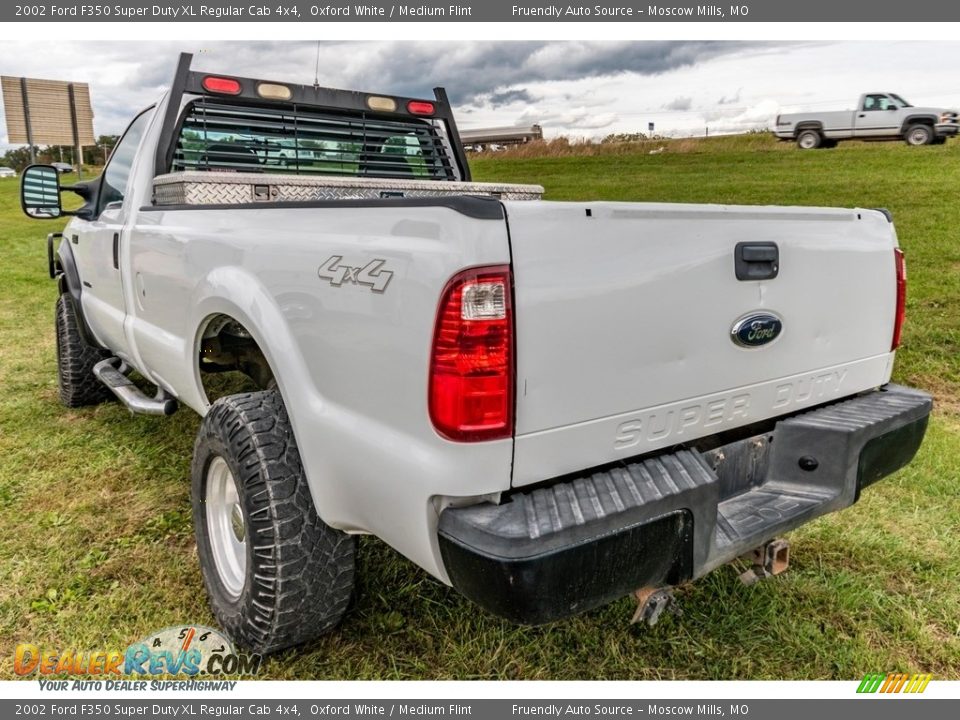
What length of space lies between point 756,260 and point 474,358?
0.95 metres

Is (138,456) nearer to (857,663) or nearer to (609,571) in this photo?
(609,571)

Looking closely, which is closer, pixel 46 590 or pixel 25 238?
pixel 46 590

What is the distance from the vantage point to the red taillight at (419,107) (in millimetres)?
4426

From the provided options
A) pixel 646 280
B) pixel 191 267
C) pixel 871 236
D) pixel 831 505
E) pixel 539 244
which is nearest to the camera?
pixel 539 244

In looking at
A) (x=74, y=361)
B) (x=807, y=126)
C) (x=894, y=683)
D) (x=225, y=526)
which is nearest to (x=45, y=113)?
(x=74, y=361)

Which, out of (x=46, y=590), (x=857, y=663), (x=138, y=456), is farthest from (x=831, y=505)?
(x=138, y=456)

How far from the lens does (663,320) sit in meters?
1.93

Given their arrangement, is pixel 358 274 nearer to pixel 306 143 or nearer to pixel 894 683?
pixel 894 683

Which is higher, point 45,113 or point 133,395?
point 45,113

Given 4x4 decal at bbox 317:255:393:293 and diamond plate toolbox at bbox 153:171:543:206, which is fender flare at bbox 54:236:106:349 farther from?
4x4 decal at bbox 317:255:393:293

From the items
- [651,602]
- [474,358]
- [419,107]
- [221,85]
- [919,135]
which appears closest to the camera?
[474,358]

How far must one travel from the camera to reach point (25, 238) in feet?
51.8

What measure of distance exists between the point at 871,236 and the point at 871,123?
17.5 meters

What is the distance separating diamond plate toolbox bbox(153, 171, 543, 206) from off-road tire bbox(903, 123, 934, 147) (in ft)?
54.1
